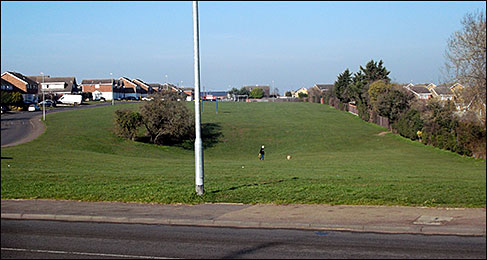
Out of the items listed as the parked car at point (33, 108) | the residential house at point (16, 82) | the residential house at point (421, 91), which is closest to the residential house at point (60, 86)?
the residential house at point (16, 82)

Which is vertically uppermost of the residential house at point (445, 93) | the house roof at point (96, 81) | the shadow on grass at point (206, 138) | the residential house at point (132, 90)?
the house roof at point (96, 81)

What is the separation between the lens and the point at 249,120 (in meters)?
78.6

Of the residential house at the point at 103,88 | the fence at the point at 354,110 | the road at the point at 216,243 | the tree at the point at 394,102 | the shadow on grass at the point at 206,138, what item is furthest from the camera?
the residential house at the point at 103,88

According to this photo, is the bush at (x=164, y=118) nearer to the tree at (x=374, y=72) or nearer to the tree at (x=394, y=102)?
the tree at (x=394, y=102)

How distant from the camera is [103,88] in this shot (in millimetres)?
132875

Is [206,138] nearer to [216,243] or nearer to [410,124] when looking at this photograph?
[410,124]

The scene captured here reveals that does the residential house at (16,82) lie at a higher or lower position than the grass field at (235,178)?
higher

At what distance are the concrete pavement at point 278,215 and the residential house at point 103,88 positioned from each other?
113872 millimetres

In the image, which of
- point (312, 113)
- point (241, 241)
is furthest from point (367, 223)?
point (312, 113)

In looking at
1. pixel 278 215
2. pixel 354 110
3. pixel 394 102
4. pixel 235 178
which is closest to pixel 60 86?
pixel 354 110

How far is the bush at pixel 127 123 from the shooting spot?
54.6m

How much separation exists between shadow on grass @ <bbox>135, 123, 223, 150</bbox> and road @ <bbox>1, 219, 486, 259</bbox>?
44428 mm

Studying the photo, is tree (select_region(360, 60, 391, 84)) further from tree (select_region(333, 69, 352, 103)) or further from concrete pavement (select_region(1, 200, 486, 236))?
concrete pavement (select_region(1, 200, 486, 236))

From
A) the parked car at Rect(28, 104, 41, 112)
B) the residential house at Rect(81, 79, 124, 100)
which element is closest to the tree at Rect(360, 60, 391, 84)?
the parked car at Rect(28, 104, 41, 112)
